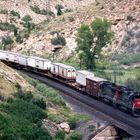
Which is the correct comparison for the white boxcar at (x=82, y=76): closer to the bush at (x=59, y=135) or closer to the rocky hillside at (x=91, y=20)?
the bush at (x=59, y=135)

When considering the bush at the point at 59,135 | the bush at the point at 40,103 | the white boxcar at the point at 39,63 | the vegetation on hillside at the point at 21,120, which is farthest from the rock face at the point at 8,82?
the white boxcar at the point at 39,63

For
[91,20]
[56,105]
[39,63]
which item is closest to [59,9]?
[91,20]

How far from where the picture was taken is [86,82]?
67625 mm

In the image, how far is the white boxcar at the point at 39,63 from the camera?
3211 inches

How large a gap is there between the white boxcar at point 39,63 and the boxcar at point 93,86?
15407 millimetres

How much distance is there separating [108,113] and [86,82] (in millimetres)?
12577

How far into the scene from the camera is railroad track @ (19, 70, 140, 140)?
4820cm

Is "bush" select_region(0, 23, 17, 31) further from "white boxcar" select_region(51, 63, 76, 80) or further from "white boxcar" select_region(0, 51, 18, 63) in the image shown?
"white boxcar" select_region(51, 63, 76, 80)

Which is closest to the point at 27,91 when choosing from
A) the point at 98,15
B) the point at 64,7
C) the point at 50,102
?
the point at 50,102

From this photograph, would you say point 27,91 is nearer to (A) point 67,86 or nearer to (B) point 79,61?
(A) point 67,86

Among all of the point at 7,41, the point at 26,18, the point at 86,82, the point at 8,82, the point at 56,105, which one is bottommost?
the point at 56,105

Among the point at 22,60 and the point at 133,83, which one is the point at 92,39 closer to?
the point at 22,60

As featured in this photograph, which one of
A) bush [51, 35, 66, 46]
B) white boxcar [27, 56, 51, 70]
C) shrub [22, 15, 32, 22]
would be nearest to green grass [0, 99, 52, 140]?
white boxcar [27, 56, 51, 70]

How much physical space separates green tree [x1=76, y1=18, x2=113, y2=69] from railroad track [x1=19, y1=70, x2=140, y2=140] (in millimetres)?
14143
